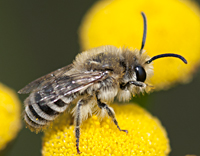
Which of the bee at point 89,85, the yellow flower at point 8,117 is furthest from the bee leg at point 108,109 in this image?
the yellow flower at point 8,117

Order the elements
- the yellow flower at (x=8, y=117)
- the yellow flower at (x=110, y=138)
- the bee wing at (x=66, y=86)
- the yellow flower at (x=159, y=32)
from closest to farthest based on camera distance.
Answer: the bee wing at (x=66, y=86), the yellow flower at (x=110, y=138), the yellow flower at (x=8, y=117), the yellow flower at (x=159, y=32)

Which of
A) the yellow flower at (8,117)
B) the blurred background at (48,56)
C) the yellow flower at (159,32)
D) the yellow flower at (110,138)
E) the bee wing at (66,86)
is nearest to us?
the bee wing at (66,86)

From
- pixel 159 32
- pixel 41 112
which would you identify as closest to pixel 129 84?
pixel 41 112

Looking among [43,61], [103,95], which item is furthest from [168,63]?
[43,61]

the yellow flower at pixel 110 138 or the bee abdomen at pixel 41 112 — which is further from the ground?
the bee abdomen at pixel 41 112

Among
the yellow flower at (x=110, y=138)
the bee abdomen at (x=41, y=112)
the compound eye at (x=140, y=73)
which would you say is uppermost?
the compound eye at (x=140, y=73)

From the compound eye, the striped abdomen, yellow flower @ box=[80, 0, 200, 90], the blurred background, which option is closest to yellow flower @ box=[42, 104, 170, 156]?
the striped abdomen

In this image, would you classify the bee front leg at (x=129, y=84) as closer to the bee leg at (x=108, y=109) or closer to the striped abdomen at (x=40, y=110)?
the bee leg at (x=108, y=109)

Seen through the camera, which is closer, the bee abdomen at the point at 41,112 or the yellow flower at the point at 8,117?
the bee abdomen at the point at 41,112

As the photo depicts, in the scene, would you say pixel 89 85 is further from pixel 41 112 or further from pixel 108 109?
pixel 41 112
